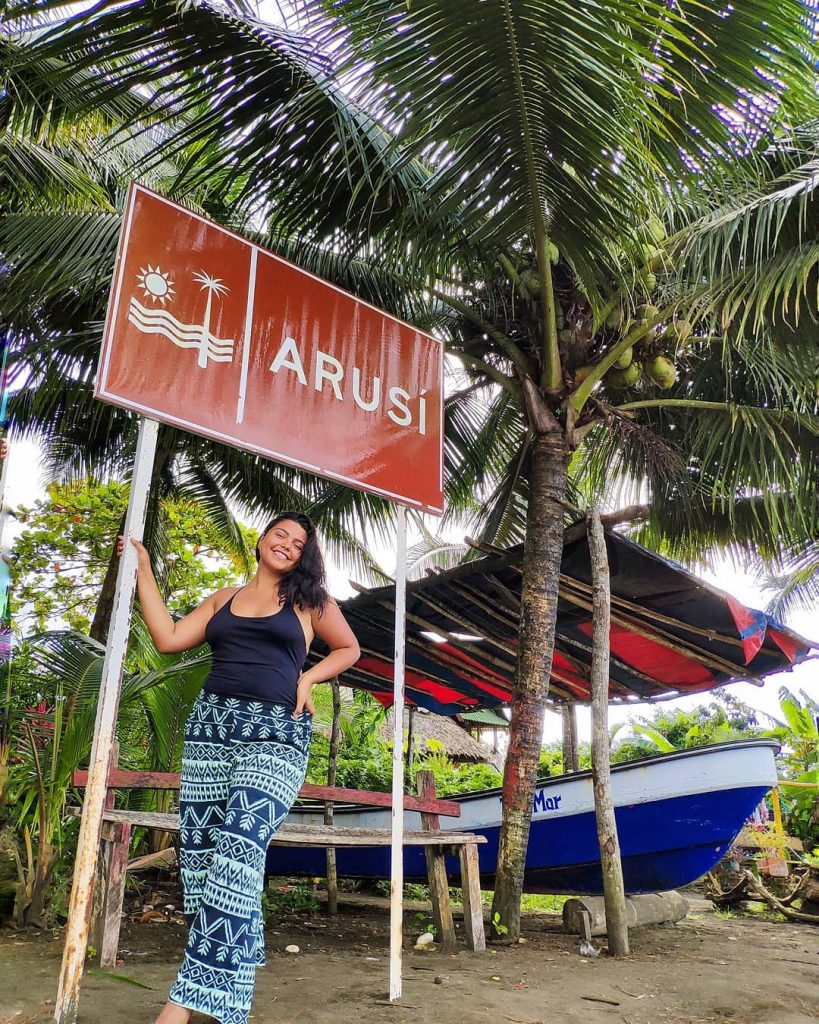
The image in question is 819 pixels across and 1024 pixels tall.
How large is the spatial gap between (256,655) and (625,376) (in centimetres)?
434

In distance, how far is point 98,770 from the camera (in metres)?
2.57

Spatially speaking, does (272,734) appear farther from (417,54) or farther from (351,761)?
(351,761)

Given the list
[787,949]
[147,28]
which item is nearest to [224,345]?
[147,28]

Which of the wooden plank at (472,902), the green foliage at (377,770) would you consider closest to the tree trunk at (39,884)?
the wooden plank at (472,902)

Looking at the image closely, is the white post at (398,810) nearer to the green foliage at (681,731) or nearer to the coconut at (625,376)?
the coconut at (625,376)

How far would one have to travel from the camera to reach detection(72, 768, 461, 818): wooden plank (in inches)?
171

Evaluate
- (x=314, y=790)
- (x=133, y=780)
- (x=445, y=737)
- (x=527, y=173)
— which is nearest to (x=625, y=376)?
(x=527, y=173)

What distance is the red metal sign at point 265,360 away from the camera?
297 cm

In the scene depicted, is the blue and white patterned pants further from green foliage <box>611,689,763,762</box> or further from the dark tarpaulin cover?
green foliage <box>611,689,763,762</box>

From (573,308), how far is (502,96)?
7.69 feet

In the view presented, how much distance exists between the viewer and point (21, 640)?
5.59m

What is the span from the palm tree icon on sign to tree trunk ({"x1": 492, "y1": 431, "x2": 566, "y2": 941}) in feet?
9.84

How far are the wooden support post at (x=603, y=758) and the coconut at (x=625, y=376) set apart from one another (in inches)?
51.9

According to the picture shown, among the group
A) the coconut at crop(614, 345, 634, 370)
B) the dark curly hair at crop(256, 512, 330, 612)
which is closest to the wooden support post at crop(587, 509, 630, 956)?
the coconut at crop(614, 345, 634, 370)
